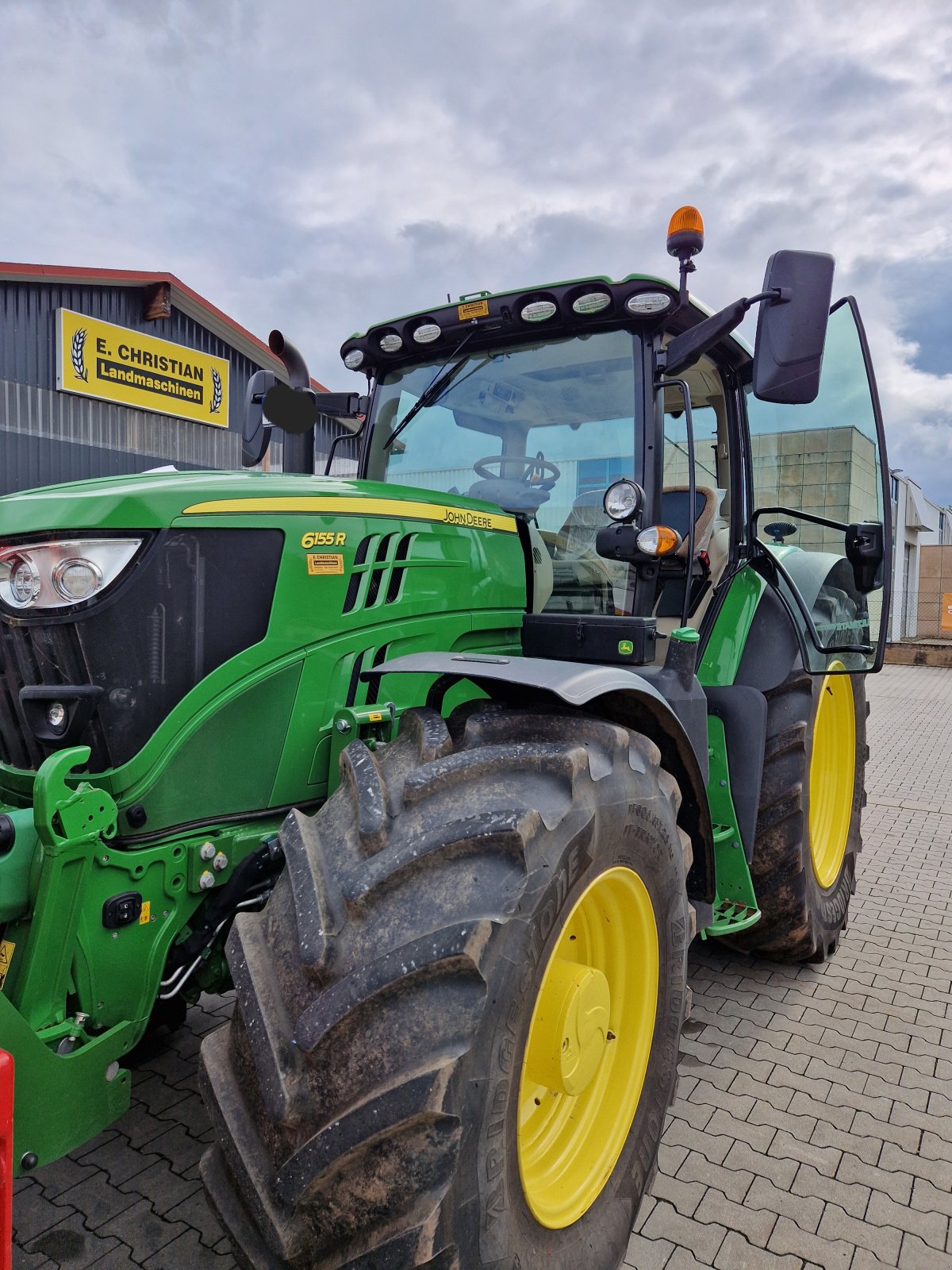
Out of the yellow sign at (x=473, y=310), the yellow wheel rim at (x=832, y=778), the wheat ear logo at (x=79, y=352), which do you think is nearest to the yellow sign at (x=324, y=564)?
the yellow sign at (x=473, y=310)

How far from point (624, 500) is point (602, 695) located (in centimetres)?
70

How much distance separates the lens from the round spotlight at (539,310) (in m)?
2.77

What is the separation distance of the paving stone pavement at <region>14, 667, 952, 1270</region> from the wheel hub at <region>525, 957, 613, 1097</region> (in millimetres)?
584

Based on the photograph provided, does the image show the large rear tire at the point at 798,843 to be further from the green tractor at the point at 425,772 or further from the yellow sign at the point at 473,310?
the yellow sign at the point at 473,310

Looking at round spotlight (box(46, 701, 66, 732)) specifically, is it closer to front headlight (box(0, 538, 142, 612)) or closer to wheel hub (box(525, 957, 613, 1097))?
front headlight (box(0, 538, 142, 612))

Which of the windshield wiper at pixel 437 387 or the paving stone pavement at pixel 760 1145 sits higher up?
the windshield wiper at pixel 437 387

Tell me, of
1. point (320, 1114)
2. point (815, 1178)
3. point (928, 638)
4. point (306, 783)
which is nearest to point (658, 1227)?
point (815, 1178)

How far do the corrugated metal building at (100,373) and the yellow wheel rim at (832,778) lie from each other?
34.8 feet

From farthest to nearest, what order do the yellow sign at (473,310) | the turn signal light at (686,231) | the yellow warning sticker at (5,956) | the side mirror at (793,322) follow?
1. the yellow sign at (473,310)
2. the turn signal light at (686,231)
3. the side mirror at (793,322)
4. the yellow warning sticker at (5,956)

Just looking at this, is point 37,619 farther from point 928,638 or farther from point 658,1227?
point 928,638

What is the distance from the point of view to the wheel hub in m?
1.82

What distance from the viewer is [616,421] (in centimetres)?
285

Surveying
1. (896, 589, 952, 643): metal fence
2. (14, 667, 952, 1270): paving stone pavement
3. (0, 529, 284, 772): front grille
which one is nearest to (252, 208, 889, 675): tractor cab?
(0, 529, 284, 772): front grille

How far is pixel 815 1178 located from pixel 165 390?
15149mm
